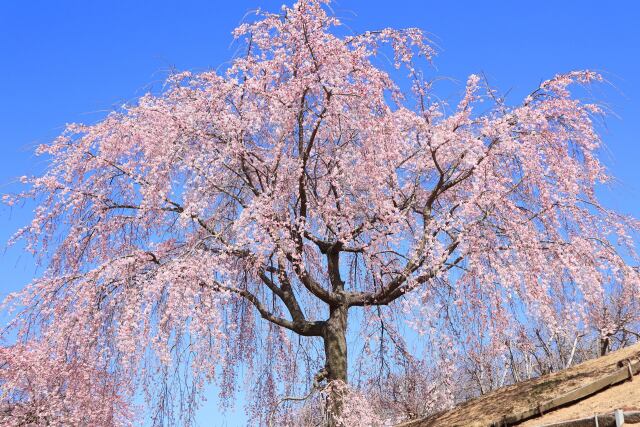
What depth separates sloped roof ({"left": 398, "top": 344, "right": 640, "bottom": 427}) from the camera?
10.3 metres

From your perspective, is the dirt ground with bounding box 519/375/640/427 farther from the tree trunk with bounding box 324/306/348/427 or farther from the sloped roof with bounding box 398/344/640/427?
the tree trunk with bounding box 324/306/348/427

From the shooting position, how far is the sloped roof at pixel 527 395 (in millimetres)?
10281

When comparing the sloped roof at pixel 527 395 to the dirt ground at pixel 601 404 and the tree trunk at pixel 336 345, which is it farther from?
the tree trunk at pixel 336 345

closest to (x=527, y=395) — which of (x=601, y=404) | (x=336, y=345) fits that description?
(x=601, y=404)

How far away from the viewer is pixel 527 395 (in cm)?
1095

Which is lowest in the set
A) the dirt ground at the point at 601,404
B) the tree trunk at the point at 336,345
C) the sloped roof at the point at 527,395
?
the dirt ground at the point at 601,404

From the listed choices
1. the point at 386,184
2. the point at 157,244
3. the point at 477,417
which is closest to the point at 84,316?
the point at 157,244

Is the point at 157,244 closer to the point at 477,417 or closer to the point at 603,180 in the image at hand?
the point at 477,417

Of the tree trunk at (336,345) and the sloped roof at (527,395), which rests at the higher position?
the tree trunk at (336,345)

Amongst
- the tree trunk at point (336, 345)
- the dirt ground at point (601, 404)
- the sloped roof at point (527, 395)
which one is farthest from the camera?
the tree trunk at point (336, 345)

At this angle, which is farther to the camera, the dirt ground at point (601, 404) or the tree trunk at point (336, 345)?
the tree trunk at point (336, 345)

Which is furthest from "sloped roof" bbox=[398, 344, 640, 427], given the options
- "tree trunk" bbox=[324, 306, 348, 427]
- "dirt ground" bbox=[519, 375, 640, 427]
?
"tree trunk" bbox=[324, 306, 348, 427]

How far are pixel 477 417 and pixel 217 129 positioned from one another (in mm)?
6811

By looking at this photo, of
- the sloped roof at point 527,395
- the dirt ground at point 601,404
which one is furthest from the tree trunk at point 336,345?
the dirt ground at point 601,404
